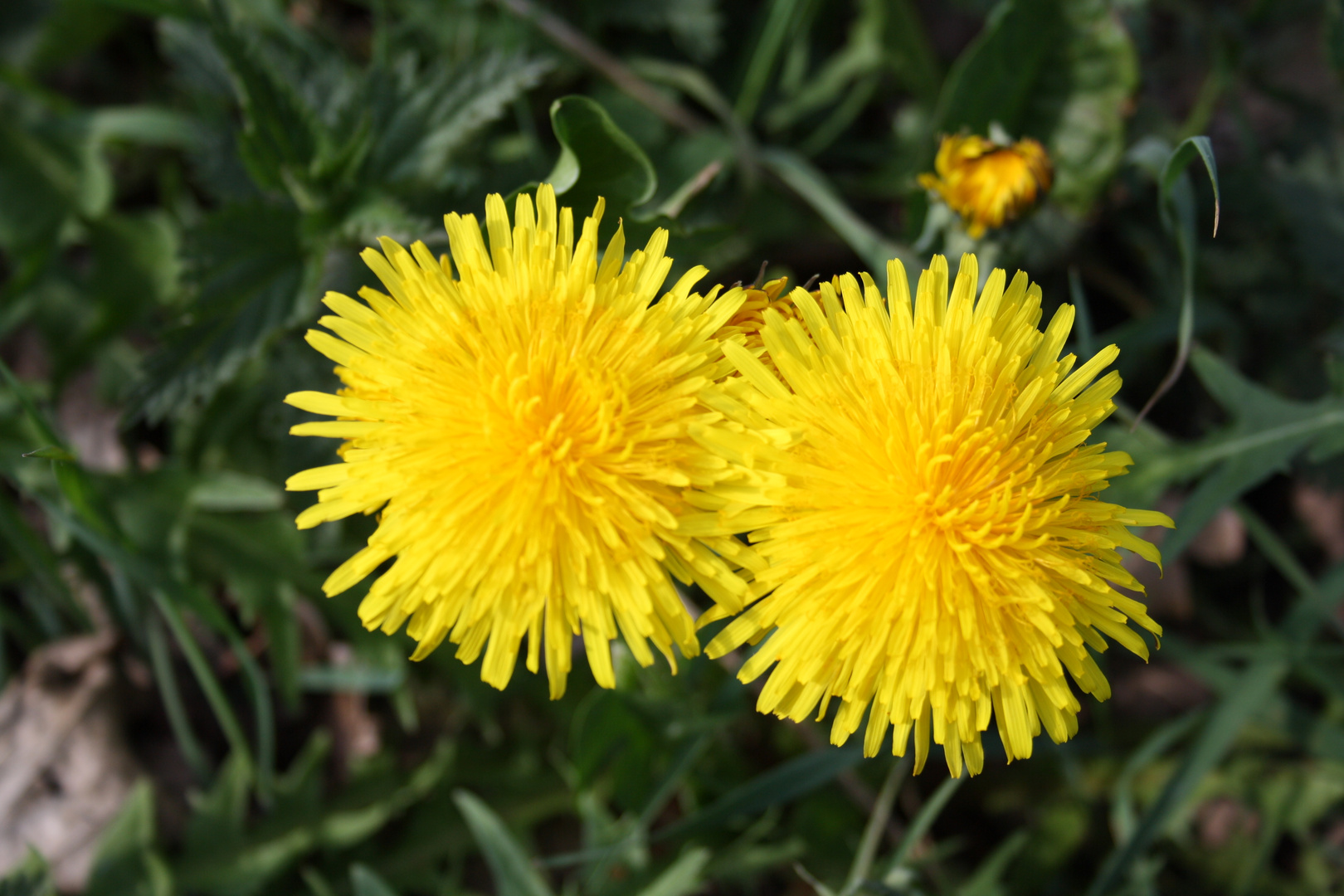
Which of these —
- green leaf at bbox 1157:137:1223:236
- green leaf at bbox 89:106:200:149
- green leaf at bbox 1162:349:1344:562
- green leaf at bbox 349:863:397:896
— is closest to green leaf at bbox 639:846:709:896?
green leaf at bbox 349:863:397:896

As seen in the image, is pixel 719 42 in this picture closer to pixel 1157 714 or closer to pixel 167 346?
pixel 167 346

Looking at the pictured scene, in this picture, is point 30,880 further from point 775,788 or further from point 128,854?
point 775,788

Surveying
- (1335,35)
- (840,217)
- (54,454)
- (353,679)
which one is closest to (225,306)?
(54,454)

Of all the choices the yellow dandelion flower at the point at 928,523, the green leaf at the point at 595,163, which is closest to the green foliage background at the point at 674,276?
the green leaf at the point at 595,163

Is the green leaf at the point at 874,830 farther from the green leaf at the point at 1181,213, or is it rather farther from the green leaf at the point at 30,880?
the green leaf at the point at 30,880

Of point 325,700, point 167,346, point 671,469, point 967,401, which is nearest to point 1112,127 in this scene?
point 967,401

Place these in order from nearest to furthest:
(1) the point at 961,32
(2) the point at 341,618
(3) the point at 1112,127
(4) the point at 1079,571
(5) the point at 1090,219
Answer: (4) the point at 1079,571 → (3) the point at 1112,127 → (2) the point at 341,618 → (5) the point at 1090,219 → (1) the point at 961,32
